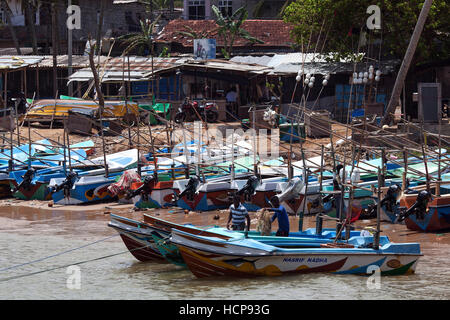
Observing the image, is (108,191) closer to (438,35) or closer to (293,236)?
(293,236)

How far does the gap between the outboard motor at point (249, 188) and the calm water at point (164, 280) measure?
2295mm

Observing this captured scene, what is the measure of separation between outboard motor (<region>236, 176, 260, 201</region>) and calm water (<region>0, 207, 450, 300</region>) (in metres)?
2.30

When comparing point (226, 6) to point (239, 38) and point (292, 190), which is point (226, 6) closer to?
point (239, 38)

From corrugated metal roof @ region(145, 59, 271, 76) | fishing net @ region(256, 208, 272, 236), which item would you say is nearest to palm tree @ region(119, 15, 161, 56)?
corrugated metal roof @ region(145, 59, 271, 76)

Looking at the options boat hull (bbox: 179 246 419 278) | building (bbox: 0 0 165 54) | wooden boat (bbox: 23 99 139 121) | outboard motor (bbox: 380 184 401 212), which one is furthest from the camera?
building (bbox: 0 0 165 54)

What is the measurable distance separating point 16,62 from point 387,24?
51.7ft

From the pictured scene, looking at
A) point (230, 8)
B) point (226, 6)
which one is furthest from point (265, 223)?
point (230, 8)

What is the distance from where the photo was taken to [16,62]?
33.9 metres

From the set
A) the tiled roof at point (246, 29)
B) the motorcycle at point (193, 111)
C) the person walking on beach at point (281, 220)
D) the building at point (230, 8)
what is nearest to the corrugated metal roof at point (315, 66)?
the motorcycle at point (193, 111)

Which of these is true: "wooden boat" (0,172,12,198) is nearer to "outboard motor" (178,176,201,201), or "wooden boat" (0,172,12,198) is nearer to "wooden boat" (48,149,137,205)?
"wooden boat" (48,149,137,205)

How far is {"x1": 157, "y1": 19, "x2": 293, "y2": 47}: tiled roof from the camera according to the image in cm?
4238

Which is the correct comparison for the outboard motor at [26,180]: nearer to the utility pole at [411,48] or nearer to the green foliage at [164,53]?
the utility pole at [411,48]

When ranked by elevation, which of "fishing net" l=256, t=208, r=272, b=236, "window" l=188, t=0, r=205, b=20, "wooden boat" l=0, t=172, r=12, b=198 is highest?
"window" l=188, t=0, r=205, b=20
